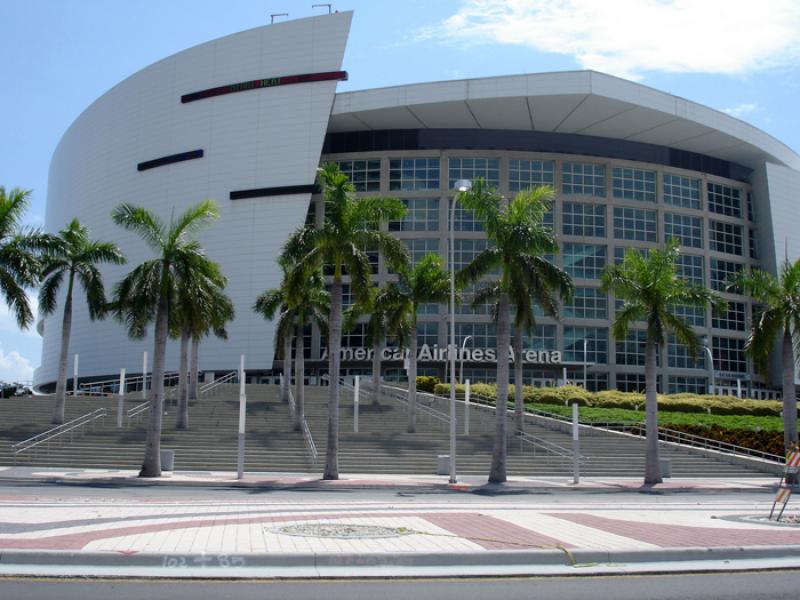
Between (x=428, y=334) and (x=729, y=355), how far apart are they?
30.2 meters

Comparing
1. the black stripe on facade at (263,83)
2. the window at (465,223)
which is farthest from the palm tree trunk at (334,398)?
the black stripe on facade at (263,83)

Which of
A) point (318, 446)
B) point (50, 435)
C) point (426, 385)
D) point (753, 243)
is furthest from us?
point (753, 243)

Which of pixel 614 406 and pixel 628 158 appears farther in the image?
pixel 628 158

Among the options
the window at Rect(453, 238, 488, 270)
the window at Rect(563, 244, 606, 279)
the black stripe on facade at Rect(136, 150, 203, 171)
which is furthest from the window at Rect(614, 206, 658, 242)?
the black stripe on facade at Rect(136, 150, 203, 171)

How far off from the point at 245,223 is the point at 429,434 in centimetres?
4167

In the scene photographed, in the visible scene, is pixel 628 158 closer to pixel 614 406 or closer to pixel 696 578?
pixel 614 406

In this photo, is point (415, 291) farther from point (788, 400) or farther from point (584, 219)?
point (584, 219)

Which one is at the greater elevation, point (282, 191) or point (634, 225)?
point (282, 191)

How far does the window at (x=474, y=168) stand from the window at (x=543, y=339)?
14.2 m

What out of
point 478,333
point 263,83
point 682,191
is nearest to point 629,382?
point 478,333

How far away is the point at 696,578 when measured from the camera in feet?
33.2

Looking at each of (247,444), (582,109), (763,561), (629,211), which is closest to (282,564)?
(763,561)

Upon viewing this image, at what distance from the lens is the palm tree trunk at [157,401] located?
28859mm

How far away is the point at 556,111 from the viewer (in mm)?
74500
